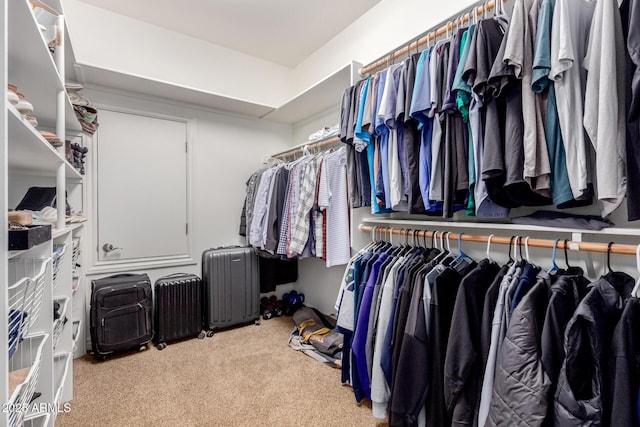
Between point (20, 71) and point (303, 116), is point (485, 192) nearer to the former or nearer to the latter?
point (20, 71)

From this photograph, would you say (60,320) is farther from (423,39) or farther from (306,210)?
(423,39)

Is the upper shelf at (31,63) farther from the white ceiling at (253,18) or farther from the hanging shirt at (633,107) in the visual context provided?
the hanging shirt at (633,107)

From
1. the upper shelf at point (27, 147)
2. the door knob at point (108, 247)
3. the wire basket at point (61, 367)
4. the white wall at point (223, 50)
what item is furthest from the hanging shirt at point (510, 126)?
the door knob at point (108, 247)

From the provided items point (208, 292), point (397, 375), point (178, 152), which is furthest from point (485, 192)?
point (178, 152)

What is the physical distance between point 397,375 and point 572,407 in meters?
0.60

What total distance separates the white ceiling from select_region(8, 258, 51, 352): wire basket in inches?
88.5

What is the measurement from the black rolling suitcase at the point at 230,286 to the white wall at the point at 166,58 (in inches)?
60.2

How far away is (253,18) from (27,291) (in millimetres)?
2540

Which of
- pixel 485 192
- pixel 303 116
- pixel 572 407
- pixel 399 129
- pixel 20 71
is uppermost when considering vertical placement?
pixel 303 116

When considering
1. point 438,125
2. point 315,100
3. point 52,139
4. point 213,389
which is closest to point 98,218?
point 52,139

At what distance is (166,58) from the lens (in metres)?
2.74

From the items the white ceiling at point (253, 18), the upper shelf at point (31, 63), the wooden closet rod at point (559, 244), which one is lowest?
the wooden closet rod at point (559, 244)

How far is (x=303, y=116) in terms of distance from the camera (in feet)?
10.7

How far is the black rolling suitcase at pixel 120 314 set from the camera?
2.19 m
